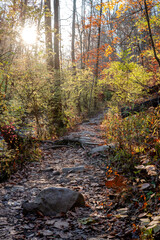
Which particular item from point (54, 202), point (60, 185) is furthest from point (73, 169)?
point (54, 202)

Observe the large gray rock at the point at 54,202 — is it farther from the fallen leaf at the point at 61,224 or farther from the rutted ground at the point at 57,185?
the fallen leaf at the point at 61,224

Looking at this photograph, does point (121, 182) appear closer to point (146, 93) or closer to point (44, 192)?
point (44, 192)

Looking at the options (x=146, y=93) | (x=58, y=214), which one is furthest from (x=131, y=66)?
(x=58, y=214)

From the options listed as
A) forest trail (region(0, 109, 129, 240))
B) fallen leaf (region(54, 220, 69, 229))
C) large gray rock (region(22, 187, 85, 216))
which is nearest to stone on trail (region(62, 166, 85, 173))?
forest trail (region(0, 109, 129, 240))

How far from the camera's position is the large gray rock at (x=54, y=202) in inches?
103

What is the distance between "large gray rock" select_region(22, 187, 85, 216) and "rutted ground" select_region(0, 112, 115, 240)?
0.27 feet

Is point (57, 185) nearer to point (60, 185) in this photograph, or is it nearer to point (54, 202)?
point (60, 185)

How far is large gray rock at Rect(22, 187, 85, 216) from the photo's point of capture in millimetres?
2621

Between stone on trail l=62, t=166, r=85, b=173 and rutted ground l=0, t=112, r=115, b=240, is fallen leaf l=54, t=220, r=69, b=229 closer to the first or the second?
rutted ground l=0, t=112, r=115, b=240

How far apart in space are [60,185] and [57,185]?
56 millimetres

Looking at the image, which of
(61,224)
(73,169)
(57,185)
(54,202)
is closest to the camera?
(61,224)

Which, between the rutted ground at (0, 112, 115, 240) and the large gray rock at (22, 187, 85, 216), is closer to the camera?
the rutted ground at (0, 112, 115, 240)

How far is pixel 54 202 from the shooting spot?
2.65 metres

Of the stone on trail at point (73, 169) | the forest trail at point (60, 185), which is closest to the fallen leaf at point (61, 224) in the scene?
the forest trail at point (60, 185)
